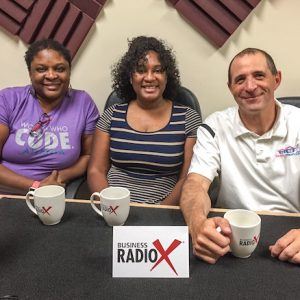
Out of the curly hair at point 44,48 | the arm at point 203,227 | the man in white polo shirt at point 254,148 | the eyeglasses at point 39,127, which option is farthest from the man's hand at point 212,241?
the curly hair at point 44,48

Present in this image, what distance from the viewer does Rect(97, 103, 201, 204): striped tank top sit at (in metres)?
1.93

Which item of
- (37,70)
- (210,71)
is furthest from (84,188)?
(210,71)

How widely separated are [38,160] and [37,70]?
1.53 feet

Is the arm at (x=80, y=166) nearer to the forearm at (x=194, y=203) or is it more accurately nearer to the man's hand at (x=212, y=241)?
the forearm at (x=194, y=203)

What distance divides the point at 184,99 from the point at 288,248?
1.24m

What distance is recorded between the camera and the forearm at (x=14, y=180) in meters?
1.95

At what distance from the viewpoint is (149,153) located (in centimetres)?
193

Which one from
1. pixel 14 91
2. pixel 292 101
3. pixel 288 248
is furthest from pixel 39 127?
pixel 288 248

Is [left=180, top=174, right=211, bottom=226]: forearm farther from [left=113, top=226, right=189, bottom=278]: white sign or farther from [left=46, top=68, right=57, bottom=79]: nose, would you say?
[left=46, top=68, right=57, bottom=79]: nose

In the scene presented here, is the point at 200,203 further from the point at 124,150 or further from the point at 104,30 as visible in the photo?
the point at 104,30

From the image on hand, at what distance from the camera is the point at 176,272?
942 mm

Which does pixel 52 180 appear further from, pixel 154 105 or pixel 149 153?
pixel 154 105

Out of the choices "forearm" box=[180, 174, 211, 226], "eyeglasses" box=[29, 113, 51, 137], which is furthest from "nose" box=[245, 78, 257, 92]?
"eyeglasses" box=[29, 113, 51, 137]

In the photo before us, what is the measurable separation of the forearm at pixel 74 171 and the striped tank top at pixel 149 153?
15 cm
